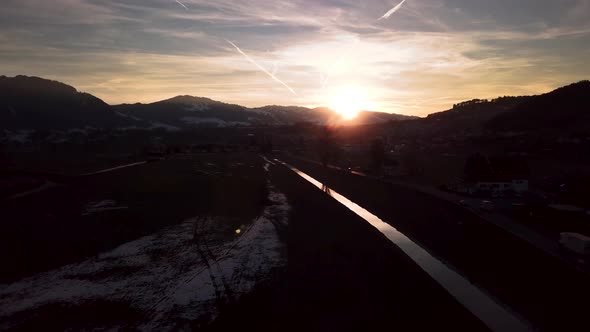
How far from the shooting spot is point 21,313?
2231 centimetres

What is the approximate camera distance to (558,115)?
169875 mm

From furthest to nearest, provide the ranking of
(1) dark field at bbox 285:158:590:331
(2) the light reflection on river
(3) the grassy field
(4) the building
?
1. (4) the building
2. (3) the grassy field
3. (1) dark field at bbox 285:158:590:331
4. (2) the light reflection on river

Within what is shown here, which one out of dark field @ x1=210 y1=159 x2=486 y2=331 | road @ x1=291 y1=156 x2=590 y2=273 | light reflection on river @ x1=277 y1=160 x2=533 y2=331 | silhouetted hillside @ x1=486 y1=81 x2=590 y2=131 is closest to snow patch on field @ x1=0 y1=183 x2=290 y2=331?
dark field @ x1=210 y1=159 x2=486 y2=331

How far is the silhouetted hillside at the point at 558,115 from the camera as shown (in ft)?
513

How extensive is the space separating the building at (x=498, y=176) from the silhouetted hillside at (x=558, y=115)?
10160 cm

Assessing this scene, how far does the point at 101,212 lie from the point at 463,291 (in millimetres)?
43339

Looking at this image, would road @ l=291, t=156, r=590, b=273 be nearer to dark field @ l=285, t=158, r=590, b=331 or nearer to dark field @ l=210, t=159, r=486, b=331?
dark field @ l=285, t=158, r=590, b=331

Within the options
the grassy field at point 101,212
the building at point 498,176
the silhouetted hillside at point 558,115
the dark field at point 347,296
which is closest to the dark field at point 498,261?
the dark field at point 347,296

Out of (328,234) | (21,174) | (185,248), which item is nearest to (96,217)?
(185,248)

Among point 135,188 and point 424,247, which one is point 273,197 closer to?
point 135,188

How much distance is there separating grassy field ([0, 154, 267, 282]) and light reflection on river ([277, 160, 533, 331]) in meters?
18.3

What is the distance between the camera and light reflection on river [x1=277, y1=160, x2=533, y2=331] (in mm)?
22172

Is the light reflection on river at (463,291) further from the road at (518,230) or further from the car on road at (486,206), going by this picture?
the car on road at (486,206)

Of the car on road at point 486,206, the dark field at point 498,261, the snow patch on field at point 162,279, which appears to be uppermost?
the car on road at point 486,206
